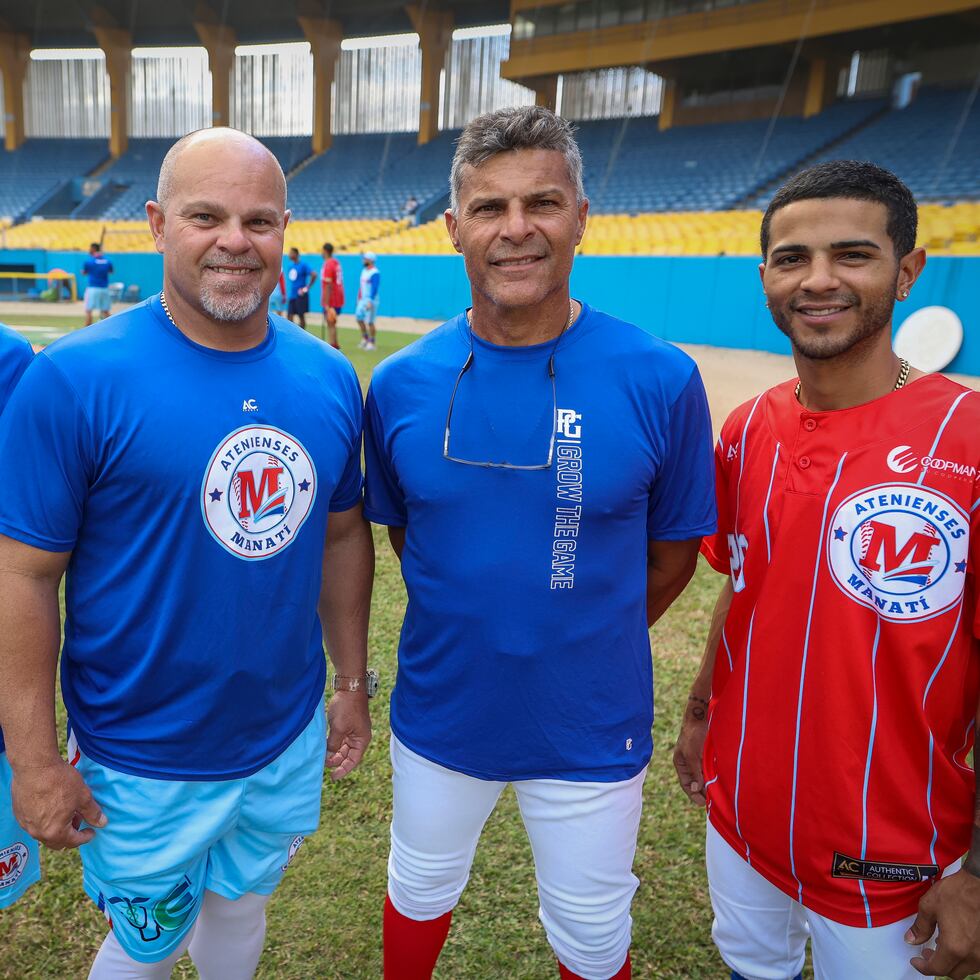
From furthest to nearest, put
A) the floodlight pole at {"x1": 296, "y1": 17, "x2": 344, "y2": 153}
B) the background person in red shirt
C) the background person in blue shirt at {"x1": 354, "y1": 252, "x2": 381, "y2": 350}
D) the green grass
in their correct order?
the floodlight pole at {"x1": 296, "y1": 17, "x2": 344, "y2": 153} < the background person in blue shirt at {"x1": 354, "y1": 252, "x2": 381, "y2": 350} < the background person in red shirt < the green grass

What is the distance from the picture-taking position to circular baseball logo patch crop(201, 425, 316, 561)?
1724mm

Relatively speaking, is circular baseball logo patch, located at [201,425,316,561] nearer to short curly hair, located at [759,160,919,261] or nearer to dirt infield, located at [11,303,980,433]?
short curly hair, located at [759,160,919,261]

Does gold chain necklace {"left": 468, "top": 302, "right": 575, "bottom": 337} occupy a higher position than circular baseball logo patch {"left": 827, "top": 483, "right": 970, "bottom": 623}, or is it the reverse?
gold chain necklace {"left": 468, "top": 302, "right": 575, "bottom": 337}

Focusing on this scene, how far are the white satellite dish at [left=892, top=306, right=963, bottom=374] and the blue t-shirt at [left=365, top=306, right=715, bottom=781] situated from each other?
12.3 meters

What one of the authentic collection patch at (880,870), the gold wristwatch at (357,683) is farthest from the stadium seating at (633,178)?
the gold wristwatch at (357,683)

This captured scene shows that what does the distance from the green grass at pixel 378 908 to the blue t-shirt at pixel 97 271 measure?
17295 millimetres

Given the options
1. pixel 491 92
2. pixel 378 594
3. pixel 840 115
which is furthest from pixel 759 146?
pixel 378 594

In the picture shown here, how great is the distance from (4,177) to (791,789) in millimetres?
47592

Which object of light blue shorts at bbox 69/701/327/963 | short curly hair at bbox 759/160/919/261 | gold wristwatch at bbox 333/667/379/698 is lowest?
light blue shorts at bbox 69/701/327/963

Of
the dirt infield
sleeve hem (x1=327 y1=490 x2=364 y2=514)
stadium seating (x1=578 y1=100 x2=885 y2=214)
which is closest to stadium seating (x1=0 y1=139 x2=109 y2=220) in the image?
the dirt infield

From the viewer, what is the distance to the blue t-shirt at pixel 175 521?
5.33 ft

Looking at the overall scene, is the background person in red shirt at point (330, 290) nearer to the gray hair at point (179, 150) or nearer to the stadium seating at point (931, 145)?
the stadium seating at point (931, 145)

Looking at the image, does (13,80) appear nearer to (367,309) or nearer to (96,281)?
(96,281)

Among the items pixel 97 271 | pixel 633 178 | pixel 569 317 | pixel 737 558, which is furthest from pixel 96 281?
pixel 737 558
